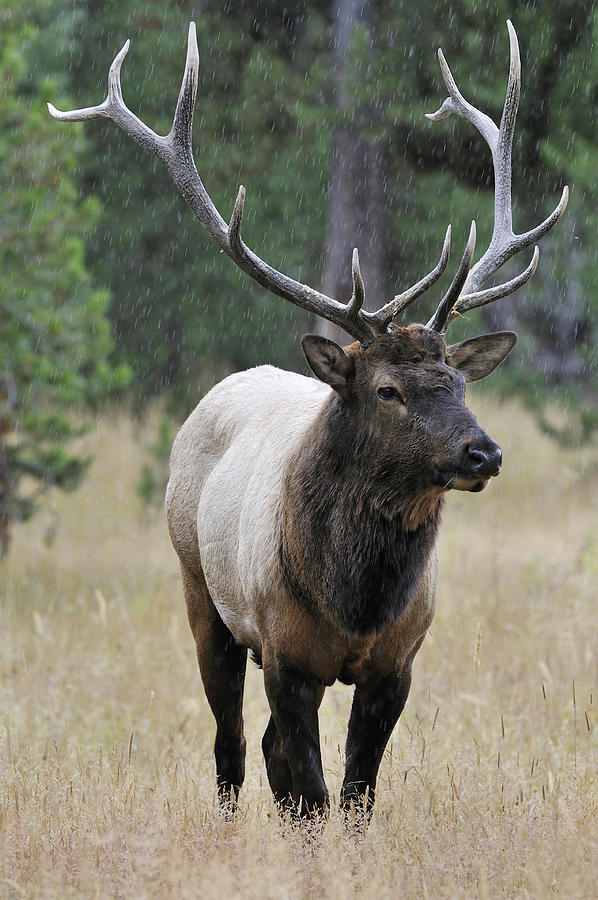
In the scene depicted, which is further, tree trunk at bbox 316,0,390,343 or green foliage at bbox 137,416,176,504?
green foliage at bbox 137,416,176,504

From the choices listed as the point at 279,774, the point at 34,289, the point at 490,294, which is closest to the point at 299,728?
the point at 279,774

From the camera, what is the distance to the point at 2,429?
366 inches

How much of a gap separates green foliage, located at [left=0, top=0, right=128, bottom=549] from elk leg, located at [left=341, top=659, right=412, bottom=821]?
527 centimetres

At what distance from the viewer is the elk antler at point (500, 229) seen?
15.4 feet

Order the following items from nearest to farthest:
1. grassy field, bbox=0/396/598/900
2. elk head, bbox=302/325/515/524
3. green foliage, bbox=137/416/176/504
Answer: grassy field, bbox=0/396/598/900, elk head, bbox=302/325/515/524, green foliage, bbox=137/416/176/504

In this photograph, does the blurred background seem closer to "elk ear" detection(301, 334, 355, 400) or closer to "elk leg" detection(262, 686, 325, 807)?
"elk leg" detection(262, 686, 325, 807)

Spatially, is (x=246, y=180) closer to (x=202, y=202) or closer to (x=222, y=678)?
(x=202, y=202)

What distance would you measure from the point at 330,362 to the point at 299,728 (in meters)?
1.32

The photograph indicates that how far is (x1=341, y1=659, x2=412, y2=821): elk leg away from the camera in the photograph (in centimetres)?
441

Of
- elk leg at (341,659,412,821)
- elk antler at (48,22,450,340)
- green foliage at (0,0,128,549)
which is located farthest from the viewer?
green foliage at (0,0,128,549)

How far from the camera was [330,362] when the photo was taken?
4.26 m

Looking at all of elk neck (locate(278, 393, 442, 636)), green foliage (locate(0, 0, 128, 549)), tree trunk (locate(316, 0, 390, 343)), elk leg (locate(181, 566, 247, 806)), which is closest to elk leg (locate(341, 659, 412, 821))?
elk neck (locate(278, 393, 442, 636))

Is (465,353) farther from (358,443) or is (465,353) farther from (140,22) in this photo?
(140,22)

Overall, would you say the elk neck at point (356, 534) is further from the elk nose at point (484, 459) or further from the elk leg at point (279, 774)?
the elk leg at point (279, 774)
